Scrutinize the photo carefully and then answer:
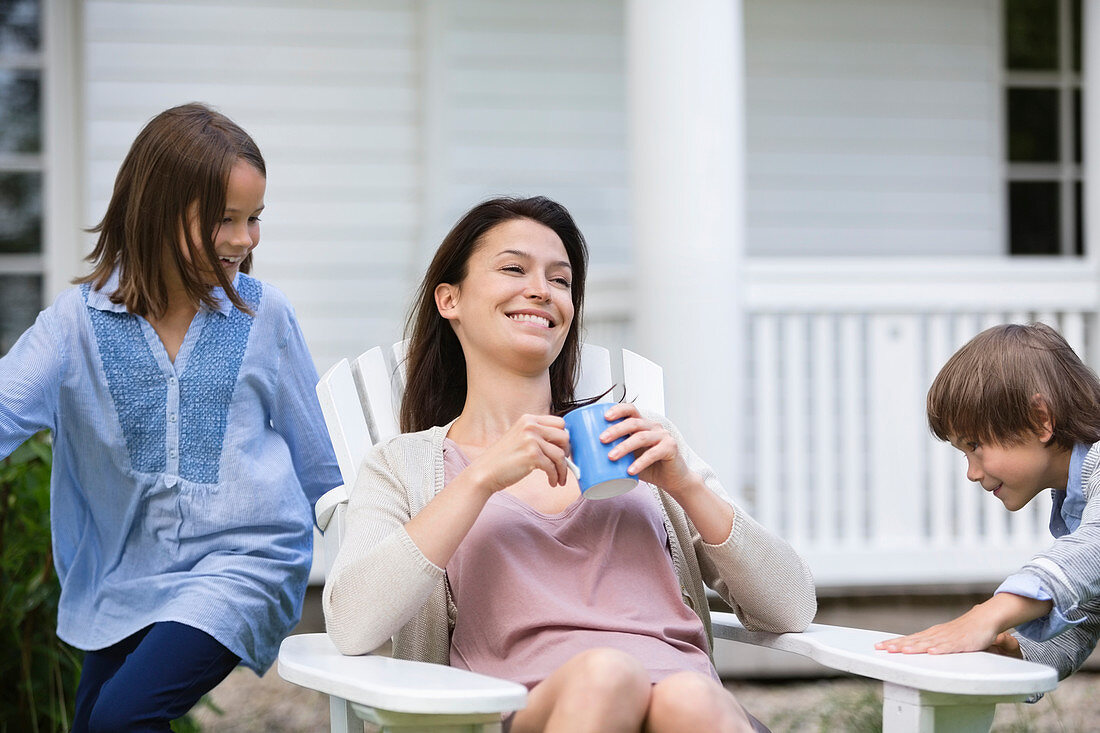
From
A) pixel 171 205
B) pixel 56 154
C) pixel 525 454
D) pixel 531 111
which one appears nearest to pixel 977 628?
pixel 525 454

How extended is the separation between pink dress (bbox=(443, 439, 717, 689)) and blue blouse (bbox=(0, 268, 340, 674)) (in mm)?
393

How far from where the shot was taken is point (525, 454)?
1712mm

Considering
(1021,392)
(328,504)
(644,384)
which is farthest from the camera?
(644,384)

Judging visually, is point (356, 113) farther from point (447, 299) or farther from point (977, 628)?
point (977, 628)

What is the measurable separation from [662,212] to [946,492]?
1378mm

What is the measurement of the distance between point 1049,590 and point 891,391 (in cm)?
240

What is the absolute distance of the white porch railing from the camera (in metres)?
4.04

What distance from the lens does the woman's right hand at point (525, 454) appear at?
171 centimetres

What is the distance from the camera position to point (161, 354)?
6.87ft

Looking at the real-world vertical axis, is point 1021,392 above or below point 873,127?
below

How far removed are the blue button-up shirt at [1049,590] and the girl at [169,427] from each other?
1230 mm

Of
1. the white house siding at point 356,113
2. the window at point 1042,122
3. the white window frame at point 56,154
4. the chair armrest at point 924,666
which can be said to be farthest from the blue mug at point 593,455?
the window at point 1042,122

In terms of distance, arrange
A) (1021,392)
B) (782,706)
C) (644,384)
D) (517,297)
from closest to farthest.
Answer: (1021,392), (517,297), (644,384), (782,706)

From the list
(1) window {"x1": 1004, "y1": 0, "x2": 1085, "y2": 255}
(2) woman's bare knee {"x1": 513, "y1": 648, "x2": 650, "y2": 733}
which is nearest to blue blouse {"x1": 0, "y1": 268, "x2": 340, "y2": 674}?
(2) woman's bare knee {"x1": 513, "y1": 648, "x2": 650, "y2": 733}
